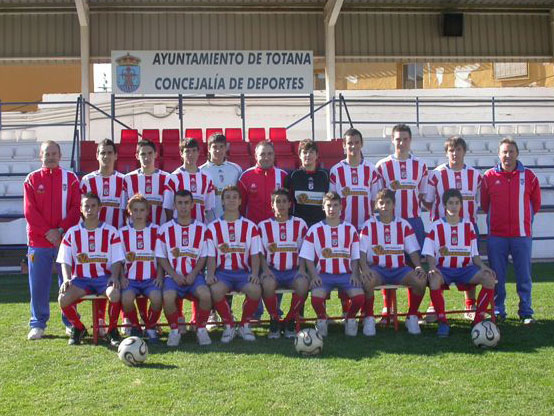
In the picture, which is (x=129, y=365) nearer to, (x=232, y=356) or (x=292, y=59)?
(x=232, y=356)

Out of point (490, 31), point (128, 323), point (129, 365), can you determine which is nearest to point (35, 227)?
point (128, 323)

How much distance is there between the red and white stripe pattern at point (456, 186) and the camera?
6.43 metres

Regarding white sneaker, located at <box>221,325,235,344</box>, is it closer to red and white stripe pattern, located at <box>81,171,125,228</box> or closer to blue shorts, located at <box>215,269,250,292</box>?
blue shorts, located at <box>215,269,250,292</box>

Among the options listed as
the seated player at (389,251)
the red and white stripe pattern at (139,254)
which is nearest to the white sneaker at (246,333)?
the red and white stripe pattern at (139,254)

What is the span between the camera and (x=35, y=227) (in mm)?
6066

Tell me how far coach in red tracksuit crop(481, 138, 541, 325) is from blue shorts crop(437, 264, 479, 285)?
0.61 m

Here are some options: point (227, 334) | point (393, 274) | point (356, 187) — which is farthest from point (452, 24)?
point (227, 334)

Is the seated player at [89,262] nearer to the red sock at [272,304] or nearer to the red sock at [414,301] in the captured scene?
the red sock at [272,304]

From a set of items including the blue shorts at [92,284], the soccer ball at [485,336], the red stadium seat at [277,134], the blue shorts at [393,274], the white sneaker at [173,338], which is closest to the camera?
the soccer ball at [485,336]

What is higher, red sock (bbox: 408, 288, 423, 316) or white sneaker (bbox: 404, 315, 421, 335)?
red sock (bbox: 408, 288, 423, 316)

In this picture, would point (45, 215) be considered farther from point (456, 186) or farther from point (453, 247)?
point (456, 186)

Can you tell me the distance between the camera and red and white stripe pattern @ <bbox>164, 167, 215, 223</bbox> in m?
6.32

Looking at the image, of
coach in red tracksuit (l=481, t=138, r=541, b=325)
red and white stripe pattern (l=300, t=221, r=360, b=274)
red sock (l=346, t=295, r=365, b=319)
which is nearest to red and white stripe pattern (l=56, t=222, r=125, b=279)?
red and white stripe pattern (l=300, t=221, r=360, b=274)

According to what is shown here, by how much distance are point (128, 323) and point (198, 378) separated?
1.49 metres
